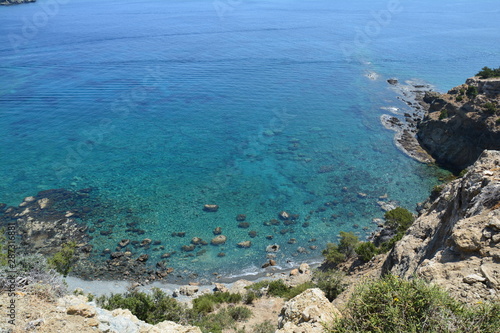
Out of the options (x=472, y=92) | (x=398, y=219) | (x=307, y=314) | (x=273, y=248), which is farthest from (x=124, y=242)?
(x=472, y=92)

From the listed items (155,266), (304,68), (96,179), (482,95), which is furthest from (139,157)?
(304,68)

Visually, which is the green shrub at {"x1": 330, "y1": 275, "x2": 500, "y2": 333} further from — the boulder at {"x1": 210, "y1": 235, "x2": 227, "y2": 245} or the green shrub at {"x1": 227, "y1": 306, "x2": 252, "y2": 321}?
the boulder at {"x1": 210, "y1": 235, "x2": 227, "y2": 245}

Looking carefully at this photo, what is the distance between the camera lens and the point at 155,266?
102 ft

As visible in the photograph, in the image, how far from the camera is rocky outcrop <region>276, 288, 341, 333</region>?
43.8ft

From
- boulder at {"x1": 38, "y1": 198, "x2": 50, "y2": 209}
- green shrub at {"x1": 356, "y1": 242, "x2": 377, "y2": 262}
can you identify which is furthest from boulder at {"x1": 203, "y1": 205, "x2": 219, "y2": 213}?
boulder at {"x1": 38, "y1": 198, "x2": 50, "y2": 209}

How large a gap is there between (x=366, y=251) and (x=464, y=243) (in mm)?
13734

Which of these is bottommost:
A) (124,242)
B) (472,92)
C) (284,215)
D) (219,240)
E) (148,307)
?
(124,242)

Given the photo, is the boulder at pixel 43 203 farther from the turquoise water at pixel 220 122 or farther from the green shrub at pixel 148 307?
the green shrub at pixel 148 307

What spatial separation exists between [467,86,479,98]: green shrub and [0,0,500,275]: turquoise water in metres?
12.0

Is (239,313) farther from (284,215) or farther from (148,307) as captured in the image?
(284,215)

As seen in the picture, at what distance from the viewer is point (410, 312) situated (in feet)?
34.1

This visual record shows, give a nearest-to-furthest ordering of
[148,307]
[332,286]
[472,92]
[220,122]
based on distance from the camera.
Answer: [148,307]
[332,286]
[472,92]
[220,122]

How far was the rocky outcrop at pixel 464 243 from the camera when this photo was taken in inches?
465

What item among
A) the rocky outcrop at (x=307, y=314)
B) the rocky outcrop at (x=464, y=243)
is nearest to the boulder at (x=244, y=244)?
the rocky outcrop at (x=464, y=243)
